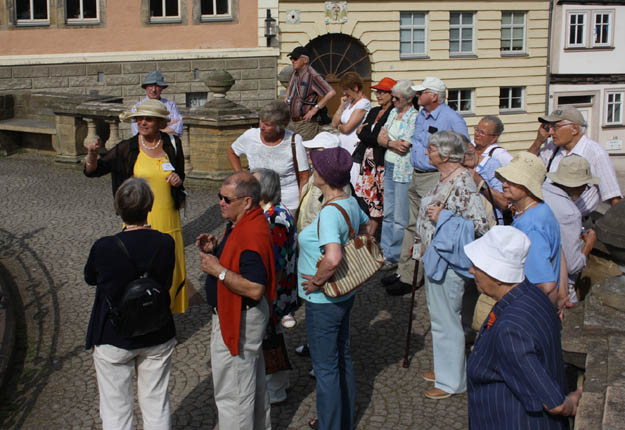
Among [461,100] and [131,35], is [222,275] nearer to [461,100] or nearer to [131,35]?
[131,35]

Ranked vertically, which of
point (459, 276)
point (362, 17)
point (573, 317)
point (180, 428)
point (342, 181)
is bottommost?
point (180, 428)

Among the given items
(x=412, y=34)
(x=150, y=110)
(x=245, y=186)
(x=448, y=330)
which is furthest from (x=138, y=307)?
(x=412, y=34)

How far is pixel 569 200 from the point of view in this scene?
5914 mm

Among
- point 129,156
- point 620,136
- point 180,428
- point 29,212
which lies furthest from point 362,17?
point 180,428

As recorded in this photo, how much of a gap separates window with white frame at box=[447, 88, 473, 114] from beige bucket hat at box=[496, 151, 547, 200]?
25.9 metres

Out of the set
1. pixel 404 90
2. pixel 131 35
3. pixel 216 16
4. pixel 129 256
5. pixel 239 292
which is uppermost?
pixel 216 16

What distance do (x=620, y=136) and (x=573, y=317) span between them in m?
29.3

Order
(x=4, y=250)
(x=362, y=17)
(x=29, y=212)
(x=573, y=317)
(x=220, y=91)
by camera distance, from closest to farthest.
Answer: (x=573, y=317), (x=4, y=250), (x=29, y=212), (x=220, y=91), (x=362, y=17)

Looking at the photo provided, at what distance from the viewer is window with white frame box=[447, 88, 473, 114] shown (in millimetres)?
30641

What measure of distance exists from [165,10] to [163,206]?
1926 cm

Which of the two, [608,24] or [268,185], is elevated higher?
[608,24]

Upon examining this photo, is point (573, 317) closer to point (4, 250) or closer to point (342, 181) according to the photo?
point (342, 181)

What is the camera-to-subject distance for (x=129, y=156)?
668 cm

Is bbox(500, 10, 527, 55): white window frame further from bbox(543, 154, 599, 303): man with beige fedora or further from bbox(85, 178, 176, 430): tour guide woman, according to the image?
bbox(85, 178, 176, 430): tour guide woman
